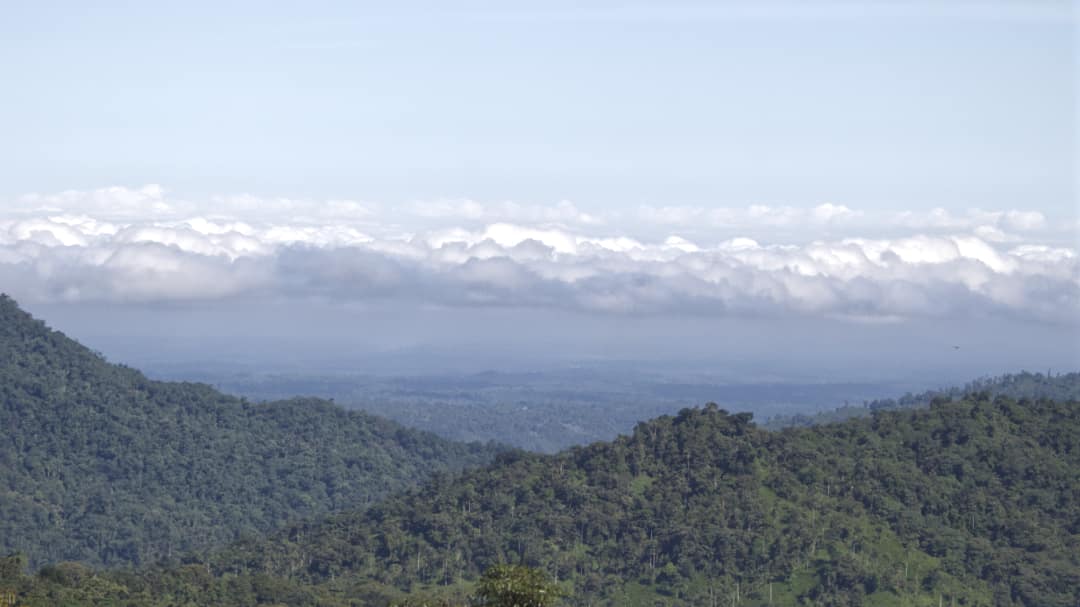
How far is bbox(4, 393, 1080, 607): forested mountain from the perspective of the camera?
126188 millimetres

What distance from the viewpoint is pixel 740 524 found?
13500 centimetres

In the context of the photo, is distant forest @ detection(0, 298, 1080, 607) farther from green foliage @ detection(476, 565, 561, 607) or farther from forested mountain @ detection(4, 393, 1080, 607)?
green foliage @ detection(476, 565, 561, 607)

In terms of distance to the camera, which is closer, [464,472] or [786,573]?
[786,573]

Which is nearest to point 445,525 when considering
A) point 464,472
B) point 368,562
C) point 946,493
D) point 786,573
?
point 368,562

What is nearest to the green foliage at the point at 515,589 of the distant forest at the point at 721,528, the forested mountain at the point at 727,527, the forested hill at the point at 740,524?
the distant forest at the point at 721,528

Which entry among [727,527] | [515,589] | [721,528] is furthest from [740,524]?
[515,589]

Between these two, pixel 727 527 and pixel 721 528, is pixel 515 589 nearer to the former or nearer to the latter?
pixel 721 528

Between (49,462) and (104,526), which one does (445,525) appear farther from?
(49,462)

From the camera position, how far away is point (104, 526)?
18138 centimetres

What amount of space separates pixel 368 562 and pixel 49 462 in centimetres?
8072

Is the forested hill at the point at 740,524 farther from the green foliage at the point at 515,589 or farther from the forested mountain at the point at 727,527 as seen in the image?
the green foliage at the point at 515,589

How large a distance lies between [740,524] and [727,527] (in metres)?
1.27

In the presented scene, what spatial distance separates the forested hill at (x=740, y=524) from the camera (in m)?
127

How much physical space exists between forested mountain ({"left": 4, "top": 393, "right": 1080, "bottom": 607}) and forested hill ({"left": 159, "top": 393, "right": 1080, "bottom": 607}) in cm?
21
